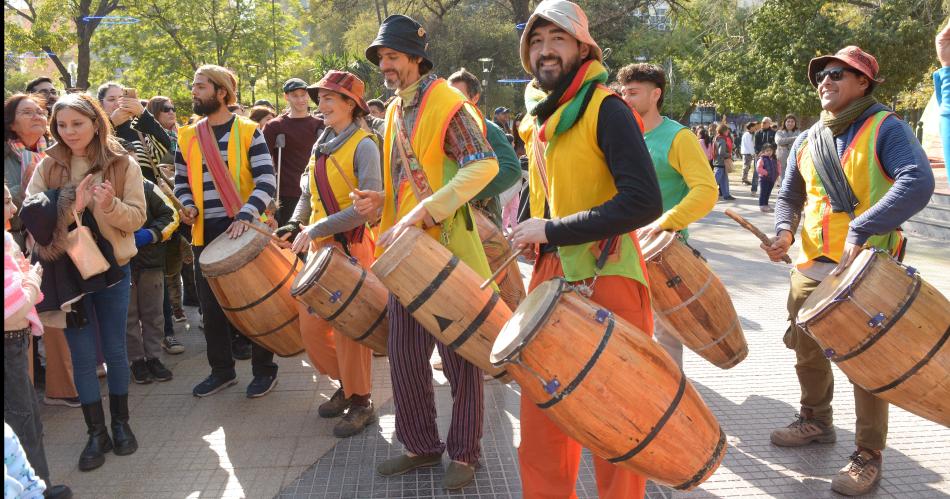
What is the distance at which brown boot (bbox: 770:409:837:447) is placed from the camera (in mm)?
4027

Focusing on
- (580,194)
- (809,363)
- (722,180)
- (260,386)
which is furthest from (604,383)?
(722,180)

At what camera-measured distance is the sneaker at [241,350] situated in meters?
5.96

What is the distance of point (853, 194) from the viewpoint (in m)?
3.52

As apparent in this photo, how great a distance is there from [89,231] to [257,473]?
151 centimetres

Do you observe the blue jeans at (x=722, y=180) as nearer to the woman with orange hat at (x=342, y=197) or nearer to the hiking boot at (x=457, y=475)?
the woman with orange hat at (x=342, y=197)

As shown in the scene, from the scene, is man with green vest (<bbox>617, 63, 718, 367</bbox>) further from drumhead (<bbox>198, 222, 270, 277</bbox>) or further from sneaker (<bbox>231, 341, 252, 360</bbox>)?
sneaker (<bbox>231, 341, 252, 360</bbox>)

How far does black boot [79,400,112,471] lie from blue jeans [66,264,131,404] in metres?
0.05

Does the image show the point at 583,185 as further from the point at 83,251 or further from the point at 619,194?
the point at 83,251

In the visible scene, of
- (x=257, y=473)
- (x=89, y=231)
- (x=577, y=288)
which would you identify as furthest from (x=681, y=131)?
(x=89, y=231)

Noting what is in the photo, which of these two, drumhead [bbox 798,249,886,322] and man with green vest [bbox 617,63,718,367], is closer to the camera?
drumhead [bbox 798,249,886,322]

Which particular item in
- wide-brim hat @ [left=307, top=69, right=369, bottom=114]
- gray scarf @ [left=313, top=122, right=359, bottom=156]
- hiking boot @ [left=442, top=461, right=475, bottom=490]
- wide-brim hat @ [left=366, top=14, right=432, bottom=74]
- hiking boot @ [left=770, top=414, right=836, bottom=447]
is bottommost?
hiking boot @ [left=442, top=461, right=475, bottom=490]

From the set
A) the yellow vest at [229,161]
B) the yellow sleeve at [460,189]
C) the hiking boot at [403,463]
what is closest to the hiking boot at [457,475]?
the hiking boot at [403,463]

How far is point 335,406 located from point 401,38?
7.66 ft

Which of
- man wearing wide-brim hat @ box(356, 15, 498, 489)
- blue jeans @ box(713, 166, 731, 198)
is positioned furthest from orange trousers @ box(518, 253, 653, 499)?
blue jeans @ box(713, 166, 731, 198)
